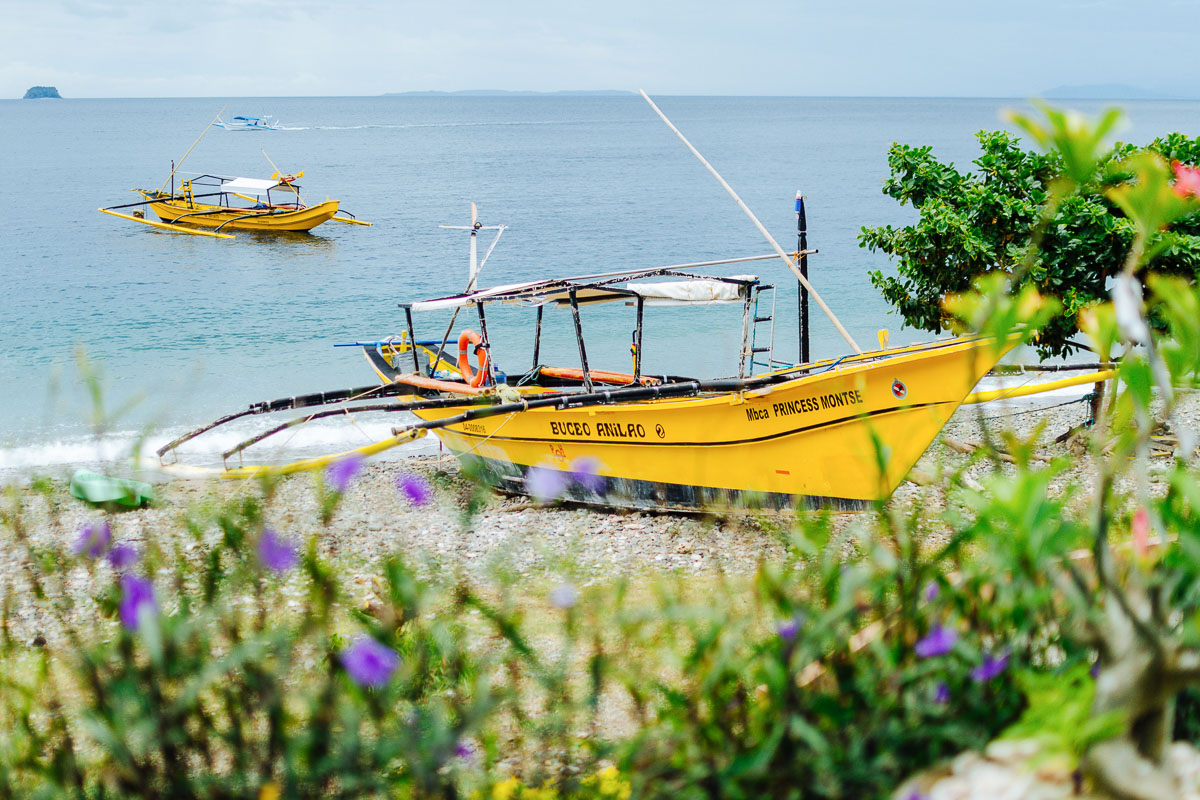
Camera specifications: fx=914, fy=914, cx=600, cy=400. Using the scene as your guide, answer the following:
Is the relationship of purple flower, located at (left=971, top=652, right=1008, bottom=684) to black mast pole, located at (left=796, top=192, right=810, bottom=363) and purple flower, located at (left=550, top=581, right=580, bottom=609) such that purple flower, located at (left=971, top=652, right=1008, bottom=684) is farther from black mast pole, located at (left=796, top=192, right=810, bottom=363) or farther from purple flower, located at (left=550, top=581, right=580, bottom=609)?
black mast pole, located at (left=796, top=192, right=810, bottom=363)

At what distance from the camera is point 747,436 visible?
8.77m

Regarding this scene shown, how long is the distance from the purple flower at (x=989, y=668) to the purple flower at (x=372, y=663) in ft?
4.07

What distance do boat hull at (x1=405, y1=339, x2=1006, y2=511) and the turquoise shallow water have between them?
1072mm

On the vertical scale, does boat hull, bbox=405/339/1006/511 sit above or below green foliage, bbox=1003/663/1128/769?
below

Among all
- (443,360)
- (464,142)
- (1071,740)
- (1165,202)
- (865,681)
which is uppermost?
(464,142)

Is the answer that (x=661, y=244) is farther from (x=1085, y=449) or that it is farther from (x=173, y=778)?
(x=173, y=778)

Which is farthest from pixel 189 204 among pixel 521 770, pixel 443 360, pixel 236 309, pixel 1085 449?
pixel 521 770

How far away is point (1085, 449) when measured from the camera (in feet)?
35.3

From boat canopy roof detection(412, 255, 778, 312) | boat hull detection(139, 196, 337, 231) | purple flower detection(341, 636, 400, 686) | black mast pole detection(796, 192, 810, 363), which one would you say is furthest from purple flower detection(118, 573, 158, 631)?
boat hull detection(139, 196, 337, 231)

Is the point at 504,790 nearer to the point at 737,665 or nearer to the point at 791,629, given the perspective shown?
the point at 737,665

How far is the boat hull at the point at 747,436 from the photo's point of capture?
7.73m

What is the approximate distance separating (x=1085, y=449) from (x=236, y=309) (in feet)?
85.1

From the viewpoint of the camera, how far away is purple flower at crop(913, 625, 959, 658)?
1950 mm

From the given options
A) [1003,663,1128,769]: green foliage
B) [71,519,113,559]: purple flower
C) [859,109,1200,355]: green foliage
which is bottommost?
[1003,663,1128,769]: green foliage
